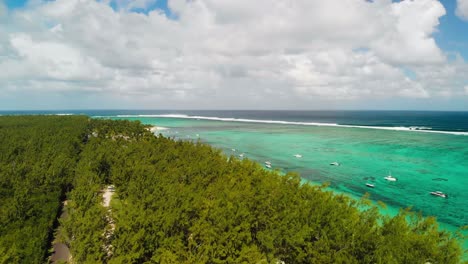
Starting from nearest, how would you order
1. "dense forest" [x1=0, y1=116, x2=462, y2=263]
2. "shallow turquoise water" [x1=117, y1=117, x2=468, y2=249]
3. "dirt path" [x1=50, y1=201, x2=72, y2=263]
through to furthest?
"dense forest" [x1=0, y1=116, x2=462, y2=263] < "dirt path" [x1=50, y1=201, x2=72, y2=263] < "shallow turquoise water" [x1=117, y1=117, x2=468, y2=249]

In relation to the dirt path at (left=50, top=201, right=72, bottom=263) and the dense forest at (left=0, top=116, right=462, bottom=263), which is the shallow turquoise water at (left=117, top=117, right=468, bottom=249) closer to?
the dense forest at (left=0, top=116, right=462, bottom=263)

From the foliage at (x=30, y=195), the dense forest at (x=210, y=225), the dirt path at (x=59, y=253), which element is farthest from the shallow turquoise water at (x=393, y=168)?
the foliage at (x=30, y=195)

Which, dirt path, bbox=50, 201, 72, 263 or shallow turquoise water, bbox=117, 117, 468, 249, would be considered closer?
dirt path, bbox=50, 201, 72, 263

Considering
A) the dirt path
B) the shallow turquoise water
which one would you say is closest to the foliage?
the dirt path

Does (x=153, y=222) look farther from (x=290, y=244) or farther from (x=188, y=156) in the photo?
(x=188, y=156)

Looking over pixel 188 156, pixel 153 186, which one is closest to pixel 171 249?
pixel 153 186

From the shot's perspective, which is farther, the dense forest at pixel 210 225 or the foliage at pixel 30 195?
the foliage at pixel 30 195

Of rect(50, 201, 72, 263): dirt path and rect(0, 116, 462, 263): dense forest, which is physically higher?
rect(0, 116, 462, 263): dense forest

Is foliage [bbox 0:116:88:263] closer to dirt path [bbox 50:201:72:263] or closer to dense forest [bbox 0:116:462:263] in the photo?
dense forest [bbox 0:116:462:263]

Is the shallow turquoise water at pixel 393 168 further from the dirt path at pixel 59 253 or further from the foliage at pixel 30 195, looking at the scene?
the foliage at pixel 30 195

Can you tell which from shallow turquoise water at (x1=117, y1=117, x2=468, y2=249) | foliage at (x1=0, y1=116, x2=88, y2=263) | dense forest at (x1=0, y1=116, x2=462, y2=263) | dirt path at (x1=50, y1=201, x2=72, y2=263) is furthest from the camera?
shallow turquoise water at (x1=117, y1=117, x2=468, y2=249)

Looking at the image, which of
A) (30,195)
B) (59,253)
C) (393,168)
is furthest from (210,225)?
(393,168)

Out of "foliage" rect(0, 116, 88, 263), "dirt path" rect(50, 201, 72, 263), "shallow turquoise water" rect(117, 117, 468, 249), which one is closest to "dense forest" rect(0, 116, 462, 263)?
"foliage" rect(0, 116, 88, 263)
